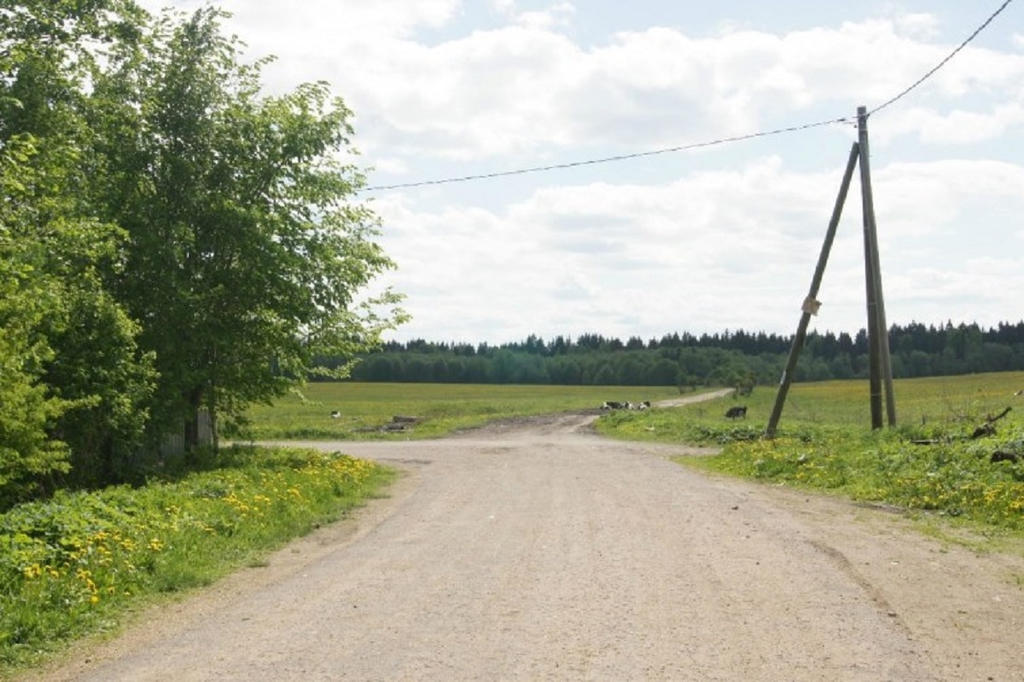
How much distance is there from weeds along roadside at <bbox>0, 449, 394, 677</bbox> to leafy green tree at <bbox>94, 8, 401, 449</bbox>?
12.8 feet

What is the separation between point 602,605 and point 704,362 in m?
137

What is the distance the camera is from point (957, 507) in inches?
512

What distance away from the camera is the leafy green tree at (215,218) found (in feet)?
59.1

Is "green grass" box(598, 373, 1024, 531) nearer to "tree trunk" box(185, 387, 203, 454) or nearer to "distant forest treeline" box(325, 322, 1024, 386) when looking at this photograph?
"tree trunk" box(185, 387, 203, 454)

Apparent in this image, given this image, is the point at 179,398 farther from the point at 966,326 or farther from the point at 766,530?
the point at 966,326

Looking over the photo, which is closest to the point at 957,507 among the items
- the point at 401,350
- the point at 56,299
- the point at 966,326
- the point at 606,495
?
the point at 606,495

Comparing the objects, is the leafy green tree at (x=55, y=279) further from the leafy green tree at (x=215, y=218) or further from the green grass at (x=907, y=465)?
the green grass at (x=907, y=465)

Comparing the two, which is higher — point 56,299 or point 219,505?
point 56,299

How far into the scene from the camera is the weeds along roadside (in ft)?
24.5

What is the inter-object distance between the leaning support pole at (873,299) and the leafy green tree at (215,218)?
430 inches

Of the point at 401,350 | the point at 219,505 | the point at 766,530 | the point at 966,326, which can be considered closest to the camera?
the point at 766,530

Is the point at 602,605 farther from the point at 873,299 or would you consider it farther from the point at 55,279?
the point at 873,299

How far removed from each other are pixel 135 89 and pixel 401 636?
15.4 m

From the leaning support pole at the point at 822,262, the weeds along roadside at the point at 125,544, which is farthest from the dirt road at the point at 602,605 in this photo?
the leaning support pole at the point at 822,262
